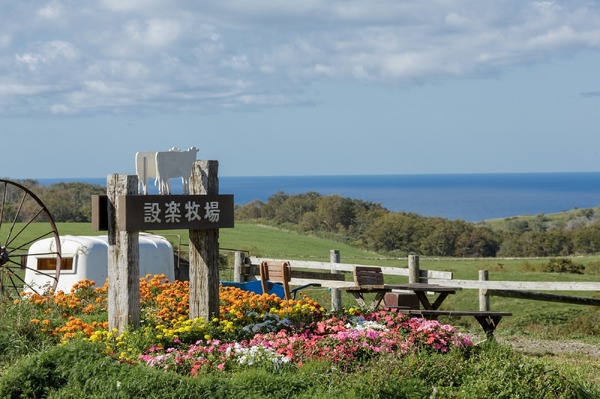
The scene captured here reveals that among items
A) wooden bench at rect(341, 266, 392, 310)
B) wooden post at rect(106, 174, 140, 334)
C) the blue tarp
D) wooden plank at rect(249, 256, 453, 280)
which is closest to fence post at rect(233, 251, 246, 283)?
wooden plank at rect(249, 256, 453, 280)

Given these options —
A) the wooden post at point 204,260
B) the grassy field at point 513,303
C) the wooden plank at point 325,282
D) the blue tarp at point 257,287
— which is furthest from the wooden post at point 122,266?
the blue tarp at point 257,287

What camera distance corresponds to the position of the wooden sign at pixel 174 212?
10.1 m

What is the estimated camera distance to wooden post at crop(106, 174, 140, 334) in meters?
10.1

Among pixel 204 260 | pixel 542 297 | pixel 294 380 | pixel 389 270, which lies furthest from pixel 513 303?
pixel 294 380

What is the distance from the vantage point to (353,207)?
49.0m

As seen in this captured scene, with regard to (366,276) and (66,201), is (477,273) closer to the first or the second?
(366,276)

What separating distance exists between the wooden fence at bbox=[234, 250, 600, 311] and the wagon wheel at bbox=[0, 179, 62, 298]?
13.6 feet

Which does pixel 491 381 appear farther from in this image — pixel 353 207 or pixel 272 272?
pixel 353 207

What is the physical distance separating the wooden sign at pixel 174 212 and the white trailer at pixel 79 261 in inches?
233

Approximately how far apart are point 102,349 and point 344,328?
266cm

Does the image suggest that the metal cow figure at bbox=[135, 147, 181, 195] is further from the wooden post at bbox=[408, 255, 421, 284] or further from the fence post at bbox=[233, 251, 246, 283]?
the fence post at bbox=[233, 251, 246, 283]

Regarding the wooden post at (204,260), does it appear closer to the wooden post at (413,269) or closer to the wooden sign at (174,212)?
the wooden sign at (174,212)

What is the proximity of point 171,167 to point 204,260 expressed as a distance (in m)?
1.25

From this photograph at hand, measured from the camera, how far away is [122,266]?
1017cm
